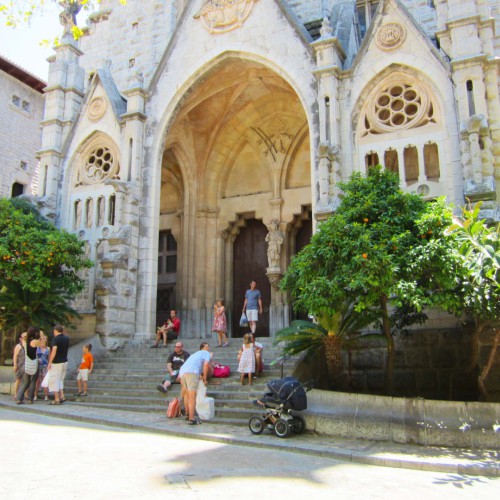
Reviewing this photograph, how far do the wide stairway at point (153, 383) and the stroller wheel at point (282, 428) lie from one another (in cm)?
138

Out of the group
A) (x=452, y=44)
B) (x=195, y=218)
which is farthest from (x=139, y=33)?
(x=452, y=44)

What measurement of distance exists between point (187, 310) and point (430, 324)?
9908mm

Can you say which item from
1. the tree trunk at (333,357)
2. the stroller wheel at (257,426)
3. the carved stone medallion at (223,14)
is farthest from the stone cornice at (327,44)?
the stroller wheel at (257,426)

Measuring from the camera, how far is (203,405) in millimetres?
10156

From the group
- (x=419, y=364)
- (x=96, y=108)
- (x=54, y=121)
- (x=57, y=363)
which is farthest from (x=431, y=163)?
(x=54, y=121)

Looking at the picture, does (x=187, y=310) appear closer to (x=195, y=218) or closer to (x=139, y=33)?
(x=195, y=218)

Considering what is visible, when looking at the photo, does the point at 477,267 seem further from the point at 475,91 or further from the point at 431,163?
the point at 431,163

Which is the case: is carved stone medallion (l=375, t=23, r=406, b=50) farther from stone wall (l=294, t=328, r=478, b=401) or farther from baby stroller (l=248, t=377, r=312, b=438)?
baby stroller (l=248, t=377, r=312, b=438)

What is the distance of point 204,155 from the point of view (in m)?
20.8

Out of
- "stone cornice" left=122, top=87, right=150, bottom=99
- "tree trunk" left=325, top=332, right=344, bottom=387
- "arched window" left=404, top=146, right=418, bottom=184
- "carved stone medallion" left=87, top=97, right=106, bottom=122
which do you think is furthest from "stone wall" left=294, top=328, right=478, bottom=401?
"carved stone medallion" left=87, top=97, right=106, bottom=122

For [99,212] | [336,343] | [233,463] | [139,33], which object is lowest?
[233,463]

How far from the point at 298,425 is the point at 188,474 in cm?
326

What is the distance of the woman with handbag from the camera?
11898mm

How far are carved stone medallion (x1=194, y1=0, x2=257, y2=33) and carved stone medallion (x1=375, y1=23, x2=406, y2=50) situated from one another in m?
4.57
